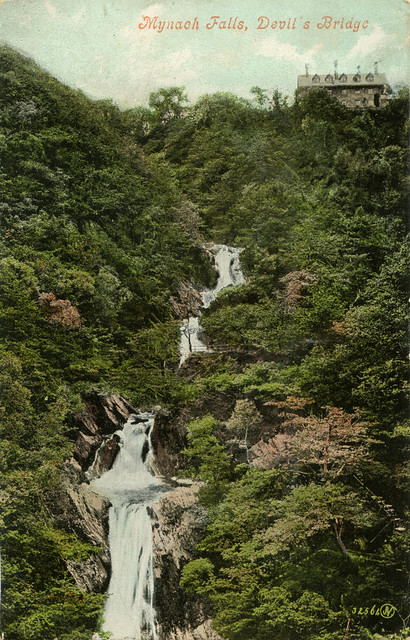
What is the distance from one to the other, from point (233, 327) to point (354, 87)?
251cm

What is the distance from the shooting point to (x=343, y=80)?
5.46m

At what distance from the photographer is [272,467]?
5352 mm

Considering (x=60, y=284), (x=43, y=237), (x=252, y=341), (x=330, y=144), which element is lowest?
(x=252, y=341)

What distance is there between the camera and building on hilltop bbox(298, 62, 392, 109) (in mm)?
5395

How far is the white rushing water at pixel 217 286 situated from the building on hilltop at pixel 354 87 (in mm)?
1639

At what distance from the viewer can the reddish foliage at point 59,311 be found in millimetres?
5496

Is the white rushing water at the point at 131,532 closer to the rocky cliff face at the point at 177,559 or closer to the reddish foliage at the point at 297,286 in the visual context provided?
the rocky cliff face at the point at 177,559

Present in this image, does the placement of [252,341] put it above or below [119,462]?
above

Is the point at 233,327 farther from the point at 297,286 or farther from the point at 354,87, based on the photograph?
the point at 354,87

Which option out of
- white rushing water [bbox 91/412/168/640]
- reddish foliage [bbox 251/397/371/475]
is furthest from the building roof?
white rushing water [bbox 91/412/168/640]

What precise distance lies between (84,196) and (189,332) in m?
1.67

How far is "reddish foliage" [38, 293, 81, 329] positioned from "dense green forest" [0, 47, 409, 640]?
0.04ft

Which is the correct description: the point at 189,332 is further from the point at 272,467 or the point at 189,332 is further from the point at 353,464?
the point at 353,464

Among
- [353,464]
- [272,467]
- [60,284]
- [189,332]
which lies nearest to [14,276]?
[60,284]
